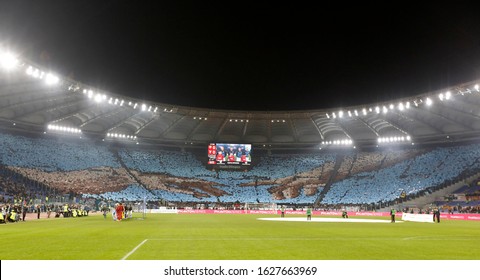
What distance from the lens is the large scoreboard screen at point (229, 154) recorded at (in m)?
83.6

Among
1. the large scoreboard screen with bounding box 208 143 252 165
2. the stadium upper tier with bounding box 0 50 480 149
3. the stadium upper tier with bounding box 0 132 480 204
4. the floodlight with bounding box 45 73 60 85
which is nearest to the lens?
the floodlight with bounding box 45 73 60 85

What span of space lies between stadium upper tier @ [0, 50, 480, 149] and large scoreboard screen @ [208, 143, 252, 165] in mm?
4471

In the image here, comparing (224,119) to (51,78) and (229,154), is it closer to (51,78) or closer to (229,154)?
(229,154)

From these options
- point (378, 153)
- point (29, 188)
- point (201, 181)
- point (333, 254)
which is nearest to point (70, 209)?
point (29, 188)

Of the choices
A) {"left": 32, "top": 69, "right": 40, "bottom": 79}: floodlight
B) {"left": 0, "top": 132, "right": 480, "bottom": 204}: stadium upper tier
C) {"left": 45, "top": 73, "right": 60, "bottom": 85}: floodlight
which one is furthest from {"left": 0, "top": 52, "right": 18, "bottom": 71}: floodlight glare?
{"left": 0, "top": 132, "right": 480, "bottom": 204}: stadium upper tier

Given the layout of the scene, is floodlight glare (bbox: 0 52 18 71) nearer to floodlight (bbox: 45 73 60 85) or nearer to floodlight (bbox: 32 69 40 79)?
floodlight (bbox: 32 69 40 79)

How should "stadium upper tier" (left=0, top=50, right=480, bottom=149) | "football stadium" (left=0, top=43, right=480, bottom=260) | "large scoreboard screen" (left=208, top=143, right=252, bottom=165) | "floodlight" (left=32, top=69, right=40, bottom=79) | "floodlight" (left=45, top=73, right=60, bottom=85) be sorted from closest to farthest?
"floodlight" (left=32, top=69, right=40, bottom=79) < "floodlight" (left=45, top=73, right=60, bottom=85) < "stadium upper tier" (left=0, top=50, right=480, bottom=149) < "football stadium" (left=0, top=43, right=480, bottom=260) < "large scoreboard screen" (left=208, top=143, right=252, bottom=165)

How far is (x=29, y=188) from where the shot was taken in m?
64.2

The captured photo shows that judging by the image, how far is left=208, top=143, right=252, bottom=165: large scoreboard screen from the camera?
83.6 meters

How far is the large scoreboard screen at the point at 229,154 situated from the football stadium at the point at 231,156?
20cm

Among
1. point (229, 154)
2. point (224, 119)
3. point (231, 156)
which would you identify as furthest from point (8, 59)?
point (231, 156)

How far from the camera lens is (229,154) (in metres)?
84.2

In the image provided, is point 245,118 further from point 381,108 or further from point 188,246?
point 188,246

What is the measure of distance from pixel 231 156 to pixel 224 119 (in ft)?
24.4
